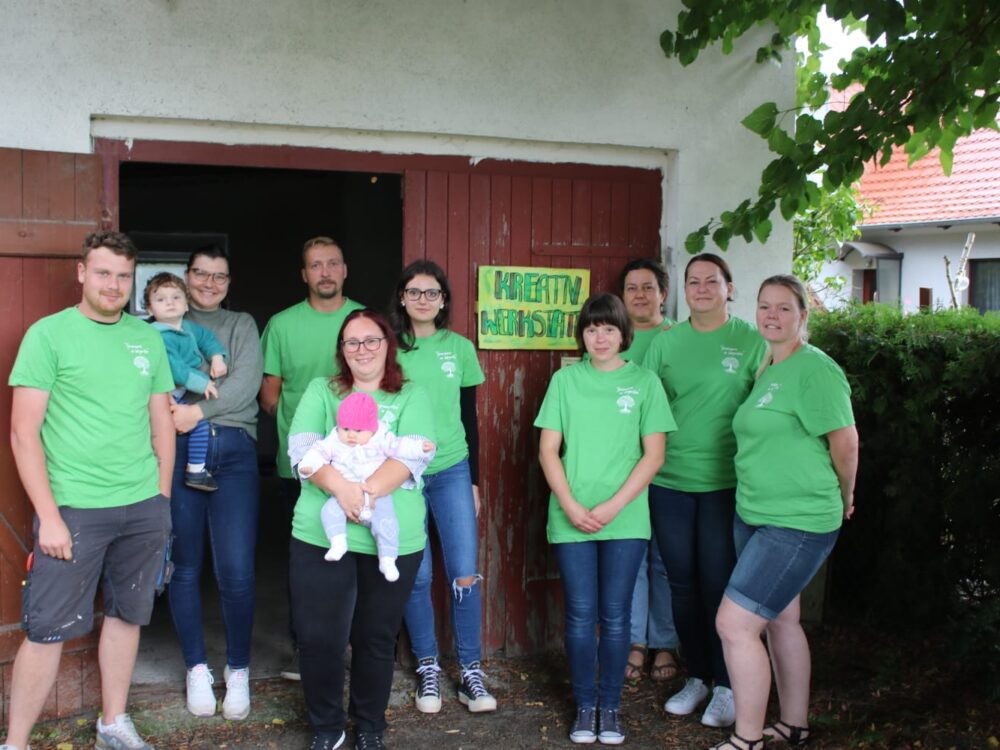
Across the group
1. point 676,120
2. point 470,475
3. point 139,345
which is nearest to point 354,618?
point 470,475

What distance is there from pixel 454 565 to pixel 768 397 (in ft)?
5.02

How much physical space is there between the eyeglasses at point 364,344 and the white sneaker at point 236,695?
1.60 meters

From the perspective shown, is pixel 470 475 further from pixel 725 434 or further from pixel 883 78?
pixel 883 78

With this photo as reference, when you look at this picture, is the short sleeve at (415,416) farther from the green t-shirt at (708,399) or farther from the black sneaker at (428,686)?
the black sneaker at (428,686)

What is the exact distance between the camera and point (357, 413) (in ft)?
11.4

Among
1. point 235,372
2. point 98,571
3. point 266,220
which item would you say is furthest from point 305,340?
point 266,220

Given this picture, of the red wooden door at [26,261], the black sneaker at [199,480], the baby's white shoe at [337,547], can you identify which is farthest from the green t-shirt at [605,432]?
the red wooden door at [26,261]

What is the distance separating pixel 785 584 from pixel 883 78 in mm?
2112

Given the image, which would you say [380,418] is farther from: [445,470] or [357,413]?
[445,470]

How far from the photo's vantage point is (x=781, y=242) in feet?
17.1

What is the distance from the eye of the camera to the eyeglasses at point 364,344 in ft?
11.8

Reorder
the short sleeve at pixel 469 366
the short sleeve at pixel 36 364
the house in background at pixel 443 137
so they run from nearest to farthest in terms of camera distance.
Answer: the short sleeve at pixel 36 364
the house in background at pixel 443 137
the short sleeve at pixel 469 366

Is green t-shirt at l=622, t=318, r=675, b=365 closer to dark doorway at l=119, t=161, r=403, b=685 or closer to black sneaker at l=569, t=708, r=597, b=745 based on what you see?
black sneaker at l=569, t=708, r=597, b=745

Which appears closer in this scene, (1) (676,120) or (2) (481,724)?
(2) (481,724)
